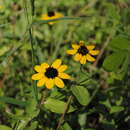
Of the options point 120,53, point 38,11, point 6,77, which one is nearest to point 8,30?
point 38,11

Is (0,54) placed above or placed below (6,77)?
above

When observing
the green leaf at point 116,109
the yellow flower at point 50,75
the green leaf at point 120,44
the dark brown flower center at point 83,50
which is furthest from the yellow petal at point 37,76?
the green leaf at point 116,109

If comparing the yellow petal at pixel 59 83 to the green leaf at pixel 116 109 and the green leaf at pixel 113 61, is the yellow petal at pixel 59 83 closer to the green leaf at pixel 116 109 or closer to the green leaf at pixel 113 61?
the green leaf at pixel 113 61

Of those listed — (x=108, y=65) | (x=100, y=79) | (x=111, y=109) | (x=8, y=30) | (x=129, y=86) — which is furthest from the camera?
(x=8, y=30)

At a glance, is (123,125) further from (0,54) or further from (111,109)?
(0,54)

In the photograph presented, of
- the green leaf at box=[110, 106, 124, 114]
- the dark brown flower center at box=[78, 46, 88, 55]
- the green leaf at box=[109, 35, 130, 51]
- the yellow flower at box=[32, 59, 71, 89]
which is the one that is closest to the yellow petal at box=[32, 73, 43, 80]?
the yellow flower at box=[32, 59, 71, 89]

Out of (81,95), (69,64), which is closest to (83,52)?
(81,95)

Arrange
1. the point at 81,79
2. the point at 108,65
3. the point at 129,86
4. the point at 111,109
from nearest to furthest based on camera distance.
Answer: the point at 108,65, the point at 81,79, the point at 111,109, the point at 129,86
